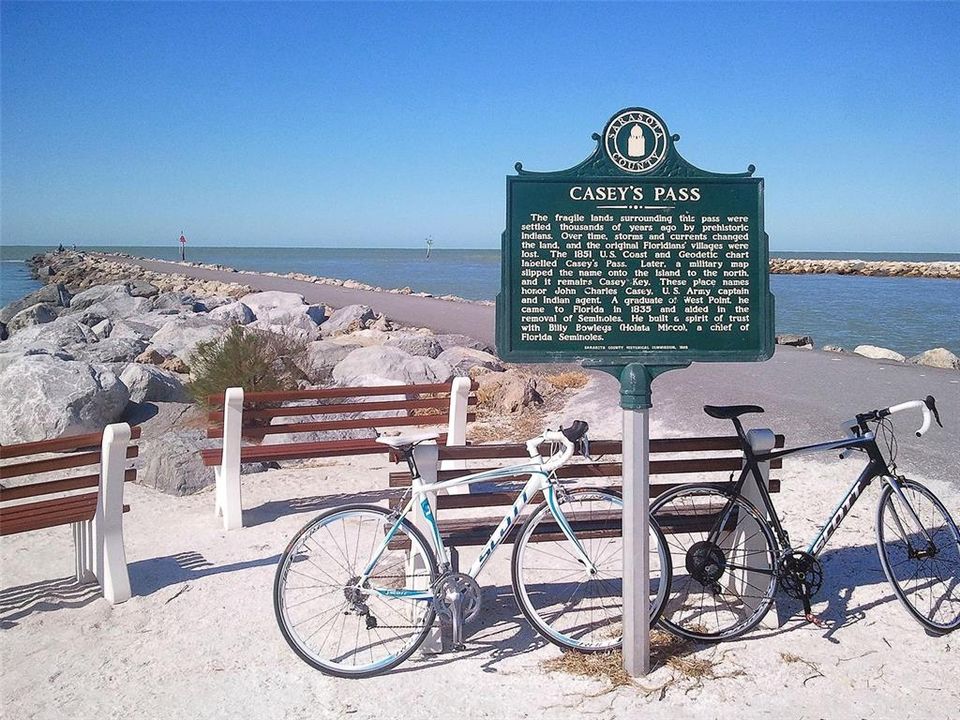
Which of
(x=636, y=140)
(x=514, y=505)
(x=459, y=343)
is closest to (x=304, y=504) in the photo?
(x=514, y=505)

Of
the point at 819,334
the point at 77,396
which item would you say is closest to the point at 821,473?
the point at 77,396

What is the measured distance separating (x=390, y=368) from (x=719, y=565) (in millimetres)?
7037

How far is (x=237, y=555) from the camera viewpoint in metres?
5.78

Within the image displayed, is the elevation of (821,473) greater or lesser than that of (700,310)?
lesser

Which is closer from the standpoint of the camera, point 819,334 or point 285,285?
point 819,334

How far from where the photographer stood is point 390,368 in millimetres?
11094

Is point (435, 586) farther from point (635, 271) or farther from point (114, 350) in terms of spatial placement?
point (114, 350)

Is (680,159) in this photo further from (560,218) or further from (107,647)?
(107,647)

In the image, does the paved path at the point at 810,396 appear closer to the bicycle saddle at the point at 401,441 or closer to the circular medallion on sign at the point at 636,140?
the circular medallion on sign at the point at 636,140

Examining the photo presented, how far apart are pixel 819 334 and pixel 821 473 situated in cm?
1789

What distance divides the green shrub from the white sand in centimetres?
480

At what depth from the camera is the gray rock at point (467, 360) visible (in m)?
12.0

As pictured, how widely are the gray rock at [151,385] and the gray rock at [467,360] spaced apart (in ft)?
11.5

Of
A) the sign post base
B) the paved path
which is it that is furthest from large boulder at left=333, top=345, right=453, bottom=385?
the sign post base
